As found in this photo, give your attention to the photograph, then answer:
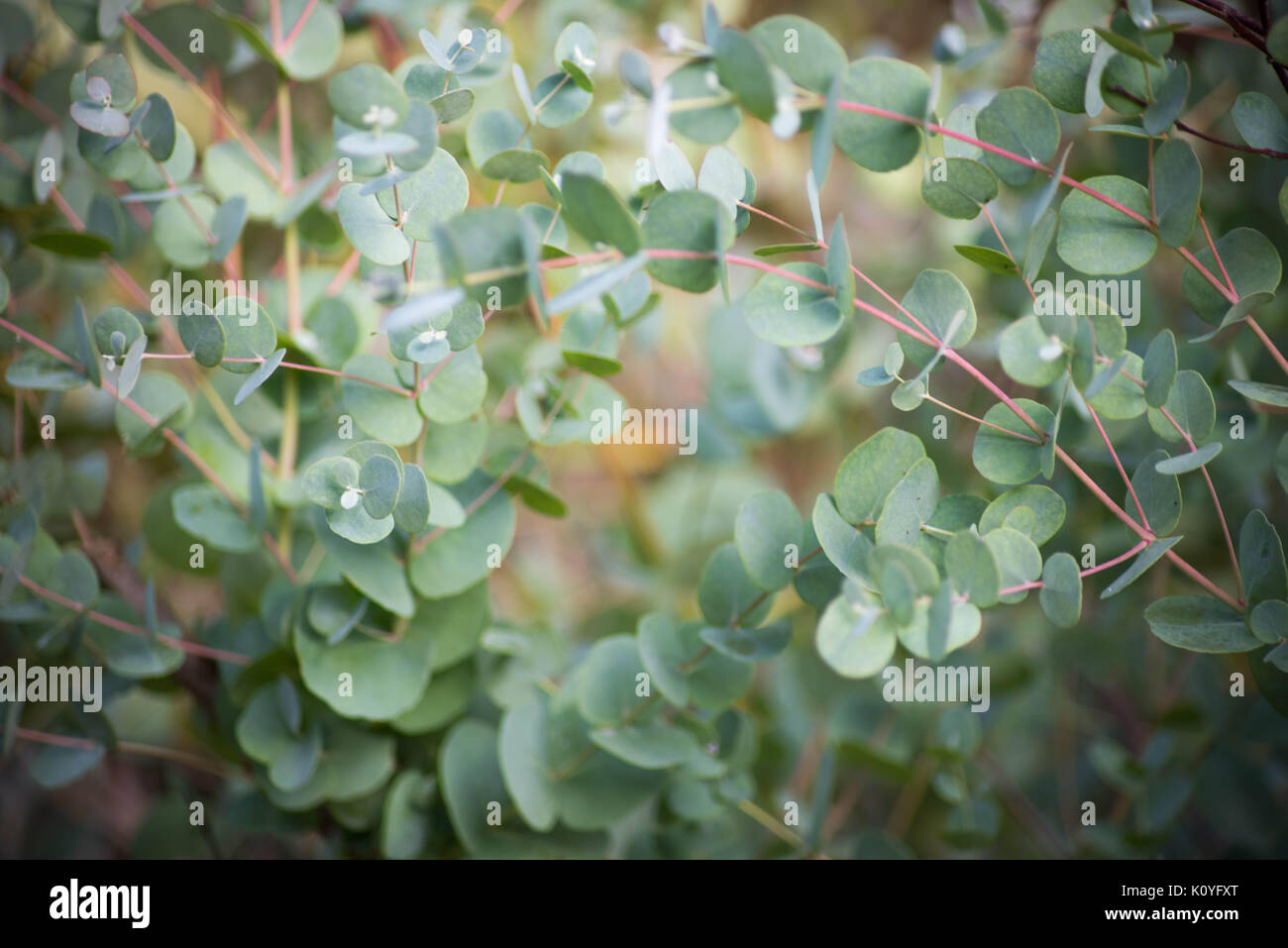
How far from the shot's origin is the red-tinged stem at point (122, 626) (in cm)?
42

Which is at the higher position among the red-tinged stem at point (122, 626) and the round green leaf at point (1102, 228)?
the round green leaf at point (1102, 228)

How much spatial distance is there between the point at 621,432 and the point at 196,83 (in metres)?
0.30

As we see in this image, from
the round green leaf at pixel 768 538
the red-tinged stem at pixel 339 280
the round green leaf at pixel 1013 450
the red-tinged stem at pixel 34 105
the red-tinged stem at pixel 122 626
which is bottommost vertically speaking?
the red-tinged stem at pixel 122 626

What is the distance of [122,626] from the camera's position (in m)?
0.44

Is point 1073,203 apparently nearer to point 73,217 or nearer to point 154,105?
point 154,105

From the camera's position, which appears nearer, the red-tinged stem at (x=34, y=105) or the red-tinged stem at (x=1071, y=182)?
the red-tinged stem at (x=1071, y=182)

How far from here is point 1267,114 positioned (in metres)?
0.35

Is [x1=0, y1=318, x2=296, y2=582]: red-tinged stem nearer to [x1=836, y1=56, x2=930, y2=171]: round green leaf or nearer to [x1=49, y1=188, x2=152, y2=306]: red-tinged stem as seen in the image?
A: [x1=49, y1=188, x2=152, y2=306]: red-tinged stem

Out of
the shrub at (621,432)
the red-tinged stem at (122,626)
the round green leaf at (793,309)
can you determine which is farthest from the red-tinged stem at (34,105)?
the round green leaf at (793,309)

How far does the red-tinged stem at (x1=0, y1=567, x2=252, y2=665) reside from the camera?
1.36 feet

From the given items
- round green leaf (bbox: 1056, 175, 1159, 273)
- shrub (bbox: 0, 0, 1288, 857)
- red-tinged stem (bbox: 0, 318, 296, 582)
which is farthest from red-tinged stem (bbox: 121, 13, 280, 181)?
round green leaf (bbox: 1056, 175, 1159, 273)

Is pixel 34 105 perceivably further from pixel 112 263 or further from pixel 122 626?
pixel 122 626

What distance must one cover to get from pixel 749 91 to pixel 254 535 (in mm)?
321

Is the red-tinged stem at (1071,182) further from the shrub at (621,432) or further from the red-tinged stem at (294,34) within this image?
the red-tinged stem at (294,34)
